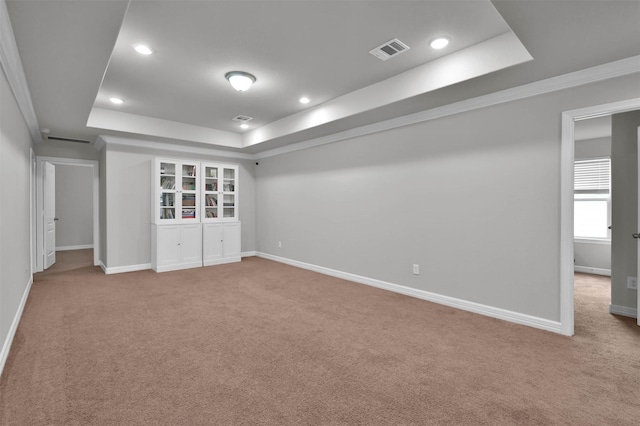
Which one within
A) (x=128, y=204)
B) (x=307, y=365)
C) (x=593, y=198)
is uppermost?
(x=593, y=198)

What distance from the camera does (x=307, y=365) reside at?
234 centimetres

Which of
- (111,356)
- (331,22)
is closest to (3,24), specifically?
(331,22)

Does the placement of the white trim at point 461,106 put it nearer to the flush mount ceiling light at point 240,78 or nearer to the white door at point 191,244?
the white door at point 191,244

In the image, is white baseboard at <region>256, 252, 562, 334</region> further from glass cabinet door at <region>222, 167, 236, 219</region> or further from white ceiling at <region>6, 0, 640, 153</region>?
glass cabinet door at <region>222, 167, 236, 219</region>

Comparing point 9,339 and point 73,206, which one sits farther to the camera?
point 73,206

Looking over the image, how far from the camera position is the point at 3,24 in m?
1.99

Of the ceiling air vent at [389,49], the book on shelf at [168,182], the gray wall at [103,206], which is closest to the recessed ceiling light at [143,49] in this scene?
the ceiling air vent at [389,49]

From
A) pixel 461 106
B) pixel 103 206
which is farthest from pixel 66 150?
pixel 461 106

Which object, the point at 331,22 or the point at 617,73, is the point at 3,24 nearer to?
the point at 331,22

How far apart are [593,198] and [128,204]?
340 inches

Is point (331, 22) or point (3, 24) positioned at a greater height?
point (331, 22)

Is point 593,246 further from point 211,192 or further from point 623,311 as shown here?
point 211,192

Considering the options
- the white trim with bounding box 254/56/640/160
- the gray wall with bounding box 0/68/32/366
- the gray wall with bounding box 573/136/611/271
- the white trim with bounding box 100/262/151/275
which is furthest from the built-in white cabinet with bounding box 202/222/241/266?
the gray wall with bounding box 573/136/611/271

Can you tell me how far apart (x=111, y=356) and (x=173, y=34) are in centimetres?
273
